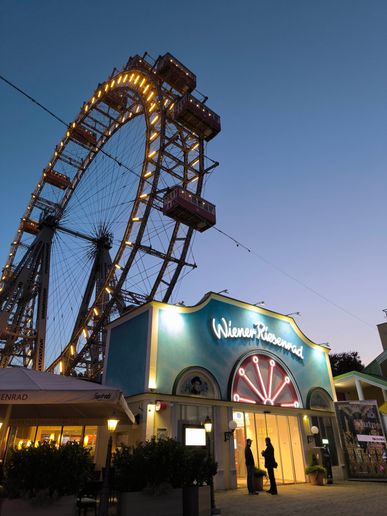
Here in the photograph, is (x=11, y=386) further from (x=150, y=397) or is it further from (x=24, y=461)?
(x=150, y=397)

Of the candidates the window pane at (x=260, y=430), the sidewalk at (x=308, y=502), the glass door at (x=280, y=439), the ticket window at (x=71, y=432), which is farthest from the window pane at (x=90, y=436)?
the window pane at (x=260, y=430)

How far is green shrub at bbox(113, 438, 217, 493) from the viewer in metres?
7.07

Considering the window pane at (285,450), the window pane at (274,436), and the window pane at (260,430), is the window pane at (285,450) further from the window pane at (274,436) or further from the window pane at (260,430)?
the window pane at (260,430)

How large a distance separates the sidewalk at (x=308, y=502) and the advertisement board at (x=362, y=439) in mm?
3412

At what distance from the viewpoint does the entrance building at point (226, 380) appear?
12.4 metres

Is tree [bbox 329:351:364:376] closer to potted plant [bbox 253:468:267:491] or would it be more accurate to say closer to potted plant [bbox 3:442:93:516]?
potted plant [bbox 253:468:267:491]

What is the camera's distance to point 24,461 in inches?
239

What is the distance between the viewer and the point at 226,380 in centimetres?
1407

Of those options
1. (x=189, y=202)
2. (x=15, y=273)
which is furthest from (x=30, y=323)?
(x=189, y=202)

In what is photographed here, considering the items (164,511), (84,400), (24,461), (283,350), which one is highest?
(283,350)

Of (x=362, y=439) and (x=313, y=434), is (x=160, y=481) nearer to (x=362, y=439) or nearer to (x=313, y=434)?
(x=313, y=434)

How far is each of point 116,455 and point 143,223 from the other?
12.8m

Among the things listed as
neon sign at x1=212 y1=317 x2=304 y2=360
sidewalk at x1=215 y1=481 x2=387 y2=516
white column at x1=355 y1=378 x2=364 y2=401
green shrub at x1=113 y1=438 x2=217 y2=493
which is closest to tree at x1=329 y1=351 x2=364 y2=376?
white column at x1=355 y1=378 x2=364 y2=401

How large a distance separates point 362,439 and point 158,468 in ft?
41.6
